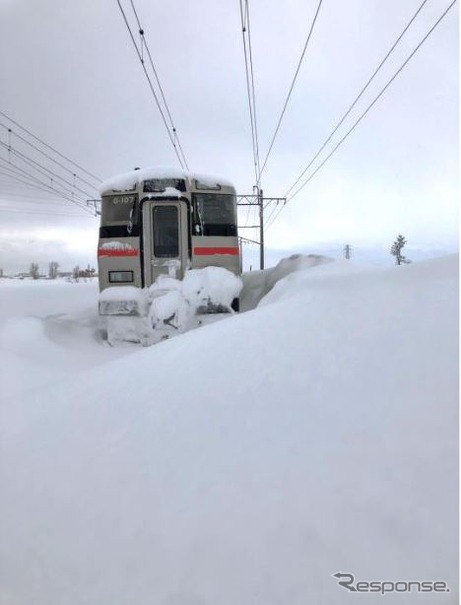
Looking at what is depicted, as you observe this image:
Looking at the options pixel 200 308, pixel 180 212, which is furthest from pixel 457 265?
pixel 180 212

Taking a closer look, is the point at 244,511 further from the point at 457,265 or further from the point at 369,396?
the point at 457,265

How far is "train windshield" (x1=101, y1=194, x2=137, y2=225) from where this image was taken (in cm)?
795

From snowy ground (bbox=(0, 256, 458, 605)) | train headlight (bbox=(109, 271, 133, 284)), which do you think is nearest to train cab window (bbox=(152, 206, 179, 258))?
train headlight (bbox=(109, 271, 133, 284))

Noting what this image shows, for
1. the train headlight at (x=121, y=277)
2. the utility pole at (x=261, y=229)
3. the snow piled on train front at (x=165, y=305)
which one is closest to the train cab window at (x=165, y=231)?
the snow piled on train front at (x=165, y=305)

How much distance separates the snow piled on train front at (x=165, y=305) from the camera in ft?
24.8

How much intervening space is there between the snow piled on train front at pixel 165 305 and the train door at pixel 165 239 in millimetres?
211

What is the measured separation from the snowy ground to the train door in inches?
176

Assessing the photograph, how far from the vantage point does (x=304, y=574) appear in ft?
5.34

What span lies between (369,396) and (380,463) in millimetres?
505

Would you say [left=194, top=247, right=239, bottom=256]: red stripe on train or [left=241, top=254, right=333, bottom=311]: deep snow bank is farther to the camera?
[left=241, top=254, right=333, bottom=311]: deep snow bank

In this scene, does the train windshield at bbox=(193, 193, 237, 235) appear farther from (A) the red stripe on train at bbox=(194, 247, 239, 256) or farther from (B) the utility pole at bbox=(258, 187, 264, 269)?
(B) the utility pole at bbox=(258, 187, 264, 269)

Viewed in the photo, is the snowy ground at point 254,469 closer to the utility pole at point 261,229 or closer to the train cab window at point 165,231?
the train cab window at point 165,231

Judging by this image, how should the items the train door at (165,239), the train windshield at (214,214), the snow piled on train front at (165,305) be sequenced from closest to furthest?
the snow piled on train front at (165,305) → the train door at (165,239) → the train windshield at (214,214)

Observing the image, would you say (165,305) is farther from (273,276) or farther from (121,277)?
(273,276)
